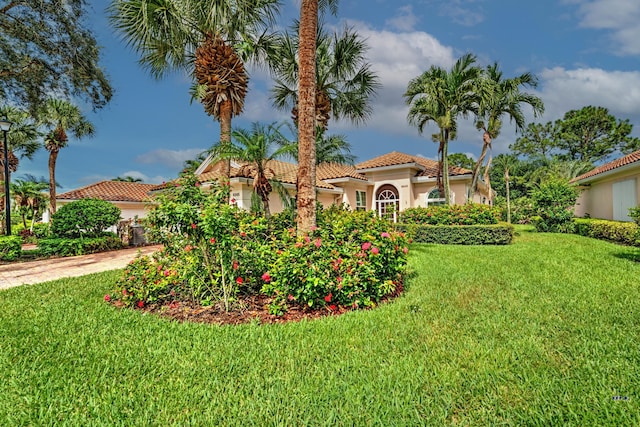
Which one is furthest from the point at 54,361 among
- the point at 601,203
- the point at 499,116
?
the point at 601,203

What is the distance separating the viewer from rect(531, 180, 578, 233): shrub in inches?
705

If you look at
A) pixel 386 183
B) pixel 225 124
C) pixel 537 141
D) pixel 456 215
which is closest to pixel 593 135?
pixel 537 141

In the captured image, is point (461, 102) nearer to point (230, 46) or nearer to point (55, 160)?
point (230, 46)

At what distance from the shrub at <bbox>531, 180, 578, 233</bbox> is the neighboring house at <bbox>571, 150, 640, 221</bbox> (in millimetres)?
1648

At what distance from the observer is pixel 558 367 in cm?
328

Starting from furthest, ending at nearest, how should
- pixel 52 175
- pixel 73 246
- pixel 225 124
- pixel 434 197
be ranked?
pixel 52 175
pixel 434 197
pixel 73 246
pixel 225 124

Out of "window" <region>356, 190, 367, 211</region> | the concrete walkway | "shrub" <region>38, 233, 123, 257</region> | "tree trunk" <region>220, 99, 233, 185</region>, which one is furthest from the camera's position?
"window" <region>356, 190, 367, 211</region>

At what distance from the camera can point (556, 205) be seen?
18.3m

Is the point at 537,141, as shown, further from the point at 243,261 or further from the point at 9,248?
the point at 9,248

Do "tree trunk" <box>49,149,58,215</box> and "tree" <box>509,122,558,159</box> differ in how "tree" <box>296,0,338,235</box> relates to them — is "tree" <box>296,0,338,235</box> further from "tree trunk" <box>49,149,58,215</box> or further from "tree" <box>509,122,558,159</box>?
"tree" <box>509,122,558,159</box>

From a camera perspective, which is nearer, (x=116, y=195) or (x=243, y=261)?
(x=243, y=261)

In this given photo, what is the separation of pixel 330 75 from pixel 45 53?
11400 mm

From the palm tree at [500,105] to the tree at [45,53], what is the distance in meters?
19.7

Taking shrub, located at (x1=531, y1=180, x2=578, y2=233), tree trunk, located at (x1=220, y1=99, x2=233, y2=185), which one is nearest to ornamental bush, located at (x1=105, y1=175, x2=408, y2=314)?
tree trunk, located at (x1=220, y1=99, x2=233, y2=185)
